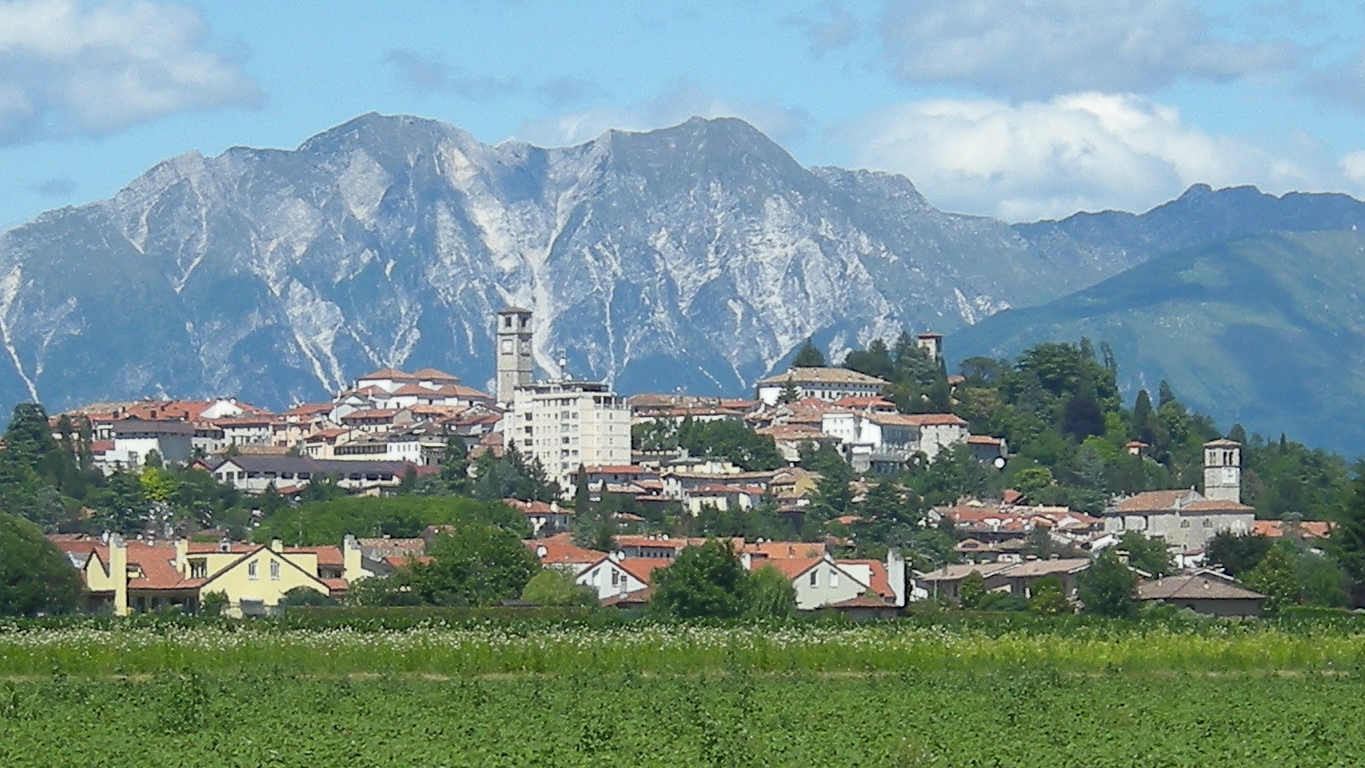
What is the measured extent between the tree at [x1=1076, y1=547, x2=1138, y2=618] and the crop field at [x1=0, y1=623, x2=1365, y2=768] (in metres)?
29.7

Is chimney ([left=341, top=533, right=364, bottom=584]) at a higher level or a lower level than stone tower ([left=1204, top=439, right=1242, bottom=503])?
lower

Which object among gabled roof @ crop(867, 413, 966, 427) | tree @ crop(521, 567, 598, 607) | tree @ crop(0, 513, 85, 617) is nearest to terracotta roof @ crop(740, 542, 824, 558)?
tree @ crop(521, 567, 598, 607)

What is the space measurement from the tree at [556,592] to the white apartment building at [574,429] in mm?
85332

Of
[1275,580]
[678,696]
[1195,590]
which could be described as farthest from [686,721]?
[1275,580]

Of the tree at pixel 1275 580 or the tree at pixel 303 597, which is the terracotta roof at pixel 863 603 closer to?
the tree at pixel 1275 580

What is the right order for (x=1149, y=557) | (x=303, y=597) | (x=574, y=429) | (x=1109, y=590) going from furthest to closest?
(x=574, y=429) → (x=1149, y=557) → (x=303, y=597) → (x=1109, y=590)

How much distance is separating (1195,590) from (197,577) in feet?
117

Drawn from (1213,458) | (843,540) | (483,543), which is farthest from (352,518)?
(1213,458)

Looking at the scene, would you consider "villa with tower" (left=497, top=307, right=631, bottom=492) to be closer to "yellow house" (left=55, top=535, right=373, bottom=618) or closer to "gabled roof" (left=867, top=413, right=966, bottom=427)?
"gabled roof" (left=867, top=413, right=966, bottom=427)

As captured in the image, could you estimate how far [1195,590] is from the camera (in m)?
94.8

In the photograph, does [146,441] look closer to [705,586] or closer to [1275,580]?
[1275,580]

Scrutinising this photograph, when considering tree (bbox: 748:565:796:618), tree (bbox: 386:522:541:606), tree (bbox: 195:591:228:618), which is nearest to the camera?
tree (bbox: 748:565:796:618)

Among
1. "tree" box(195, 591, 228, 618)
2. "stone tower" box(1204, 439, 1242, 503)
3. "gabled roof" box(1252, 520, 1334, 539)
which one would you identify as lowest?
"tree" box(195, 591, 228, 618)

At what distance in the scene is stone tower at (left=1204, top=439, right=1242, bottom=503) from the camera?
536 feet
